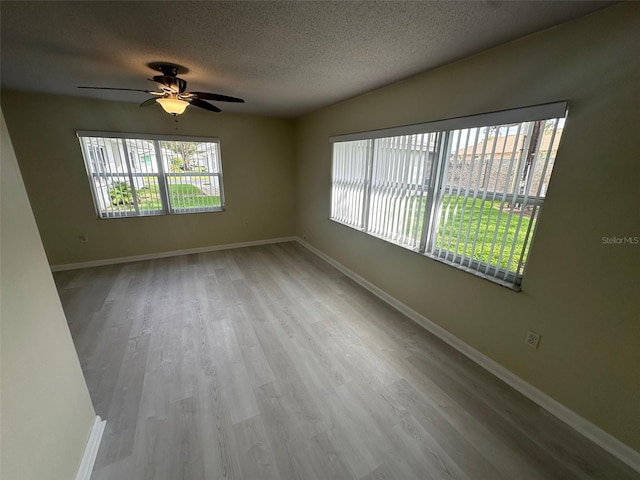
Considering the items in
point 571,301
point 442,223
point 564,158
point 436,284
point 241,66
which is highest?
point 241,66

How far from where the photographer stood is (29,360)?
0.98 m

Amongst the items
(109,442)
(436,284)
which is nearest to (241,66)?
(436,284)

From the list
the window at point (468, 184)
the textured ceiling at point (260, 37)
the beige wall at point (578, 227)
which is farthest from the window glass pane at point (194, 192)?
the beige wall at point (578, 227)

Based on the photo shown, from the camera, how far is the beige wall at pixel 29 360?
87cm

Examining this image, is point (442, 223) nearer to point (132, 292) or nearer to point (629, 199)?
point (629, 199)

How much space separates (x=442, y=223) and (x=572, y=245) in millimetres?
880

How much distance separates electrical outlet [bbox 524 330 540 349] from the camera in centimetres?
168

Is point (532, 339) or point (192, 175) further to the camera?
point (192, 175)

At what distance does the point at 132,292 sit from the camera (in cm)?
305

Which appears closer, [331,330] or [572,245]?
[572,245]

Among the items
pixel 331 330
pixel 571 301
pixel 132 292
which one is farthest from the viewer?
pixel 132 292

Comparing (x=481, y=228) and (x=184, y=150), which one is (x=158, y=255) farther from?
(x=481, y=228)

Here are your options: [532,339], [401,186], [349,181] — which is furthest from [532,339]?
[349,181]

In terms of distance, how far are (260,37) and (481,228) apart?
205 centimetres
